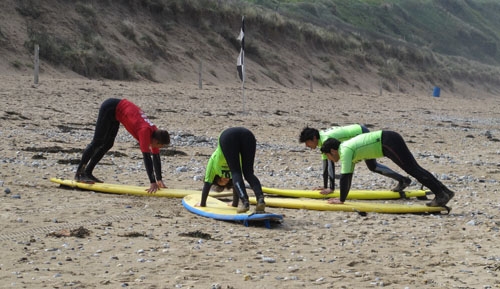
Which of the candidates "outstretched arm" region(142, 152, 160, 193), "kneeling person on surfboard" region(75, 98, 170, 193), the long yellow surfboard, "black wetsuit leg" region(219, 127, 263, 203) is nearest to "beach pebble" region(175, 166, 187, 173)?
"kneeling person on surfboard" region(75, 98, 170, 193)

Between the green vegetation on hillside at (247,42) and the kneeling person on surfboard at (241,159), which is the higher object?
the green vegetation on hillside at (247,42)

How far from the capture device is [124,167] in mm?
13258

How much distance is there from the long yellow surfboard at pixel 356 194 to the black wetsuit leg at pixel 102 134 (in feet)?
7.89

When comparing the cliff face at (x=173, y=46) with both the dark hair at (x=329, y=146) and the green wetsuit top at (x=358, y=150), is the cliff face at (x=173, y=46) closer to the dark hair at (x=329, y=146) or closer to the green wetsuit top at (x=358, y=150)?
the dark hair at (x=329, y=146)

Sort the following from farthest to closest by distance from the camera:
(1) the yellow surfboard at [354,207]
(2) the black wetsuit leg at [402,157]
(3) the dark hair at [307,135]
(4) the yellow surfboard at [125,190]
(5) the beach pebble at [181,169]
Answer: (5) the beach pebble at [181,169]
(4) the yellow surfboard at [125,190]
(3) the dark hair at [307,135]
(2) the black wetsuit leg at [402,157]
(1) the yellow surfboard at [354,207]

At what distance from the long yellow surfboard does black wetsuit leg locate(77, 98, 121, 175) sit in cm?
240

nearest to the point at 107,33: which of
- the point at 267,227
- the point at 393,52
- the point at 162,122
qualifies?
the point at 162,122

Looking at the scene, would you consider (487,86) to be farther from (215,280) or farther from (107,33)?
(215,280)

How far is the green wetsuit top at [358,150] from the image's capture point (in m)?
9.82

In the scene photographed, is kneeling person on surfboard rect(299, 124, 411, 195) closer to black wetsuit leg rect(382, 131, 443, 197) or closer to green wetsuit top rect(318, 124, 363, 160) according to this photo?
green wetsuit top rect(318, 124, 363, 160)

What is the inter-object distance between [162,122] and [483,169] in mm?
8445

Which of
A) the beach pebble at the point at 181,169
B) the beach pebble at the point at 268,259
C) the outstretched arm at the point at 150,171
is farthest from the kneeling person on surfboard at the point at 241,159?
the beach pebble at the point at 181,169

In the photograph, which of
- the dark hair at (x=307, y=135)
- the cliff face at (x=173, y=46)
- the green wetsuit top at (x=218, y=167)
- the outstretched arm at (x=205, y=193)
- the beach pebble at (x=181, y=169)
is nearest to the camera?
the green wetsuit top at (x=218, y=167)

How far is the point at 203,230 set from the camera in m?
8.38
